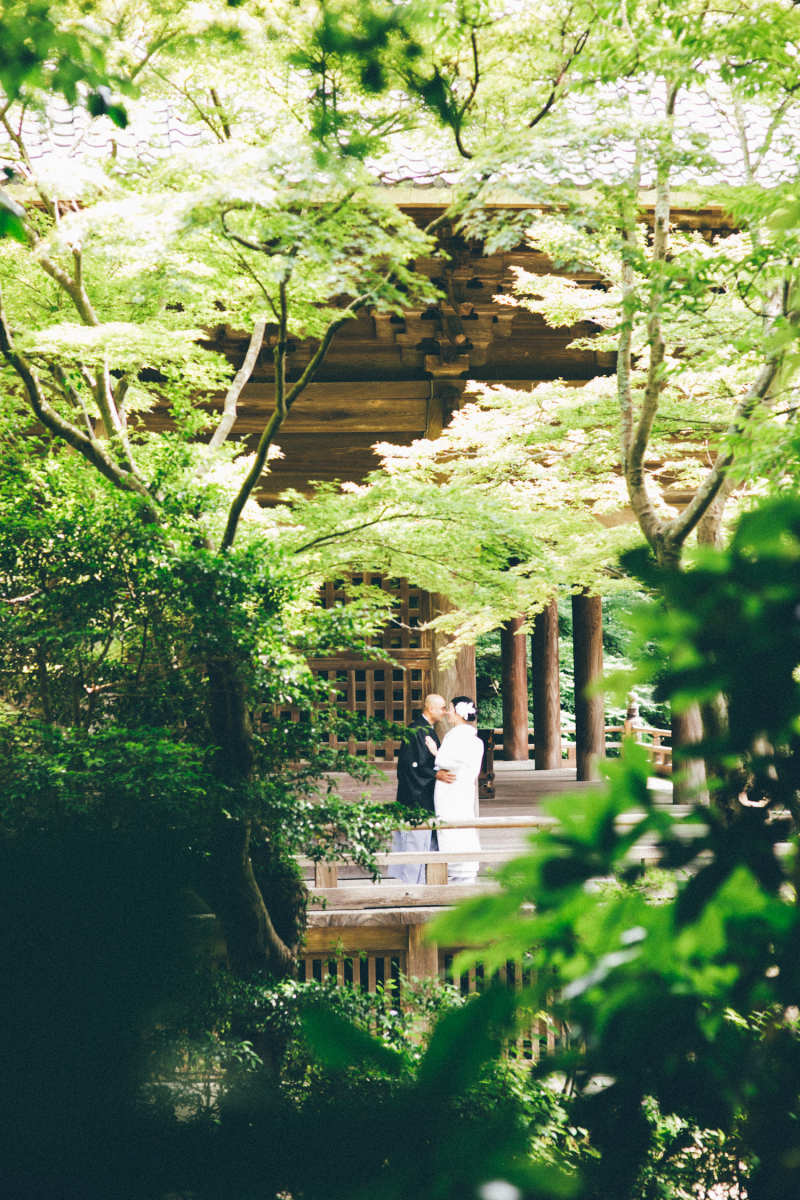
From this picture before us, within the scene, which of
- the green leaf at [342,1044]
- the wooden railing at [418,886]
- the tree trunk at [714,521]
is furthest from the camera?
the wooden railing at [418,886]

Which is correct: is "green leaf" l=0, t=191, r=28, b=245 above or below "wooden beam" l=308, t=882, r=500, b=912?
above

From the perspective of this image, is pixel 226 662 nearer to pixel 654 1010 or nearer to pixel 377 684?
pixel 654 1010

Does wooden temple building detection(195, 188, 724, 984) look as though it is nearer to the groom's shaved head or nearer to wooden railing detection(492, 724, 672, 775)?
the groom's shaved head

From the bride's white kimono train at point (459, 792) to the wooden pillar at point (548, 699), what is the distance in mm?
7113

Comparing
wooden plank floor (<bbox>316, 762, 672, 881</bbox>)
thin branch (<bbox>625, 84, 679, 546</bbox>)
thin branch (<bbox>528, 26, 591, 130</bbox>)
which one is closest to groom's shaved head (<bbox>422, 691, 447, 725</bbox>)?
wooden plank floor (<bbox>316, 762, 672, 881</bbox>)

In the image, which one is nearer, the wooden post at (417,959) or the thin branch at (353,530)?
the thin branch at (353,530)

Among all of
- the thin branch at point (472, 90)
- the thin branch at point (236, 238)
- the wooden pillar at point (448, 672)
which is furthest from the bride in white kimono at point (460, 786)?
the thin branch at point (472, 90)

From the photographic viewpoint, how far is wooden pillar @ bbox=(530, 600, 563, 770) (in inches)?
504

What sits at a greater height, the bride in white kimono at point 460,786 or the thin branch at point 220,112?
the thin branch at point 220,112

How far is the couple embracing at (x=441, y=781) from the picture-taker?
5465 mm

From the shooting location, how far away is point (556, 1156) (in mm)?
2396

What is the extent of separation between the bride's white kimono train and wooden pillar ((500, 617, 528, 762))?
8.18 m

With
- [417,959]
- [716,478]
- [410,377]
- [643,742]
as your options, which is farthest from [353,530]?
[643,742]

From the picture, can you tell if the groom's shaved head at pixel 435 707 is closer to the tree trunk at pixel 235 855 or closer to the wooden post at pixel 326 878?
the wooden post at pixel 326 878
